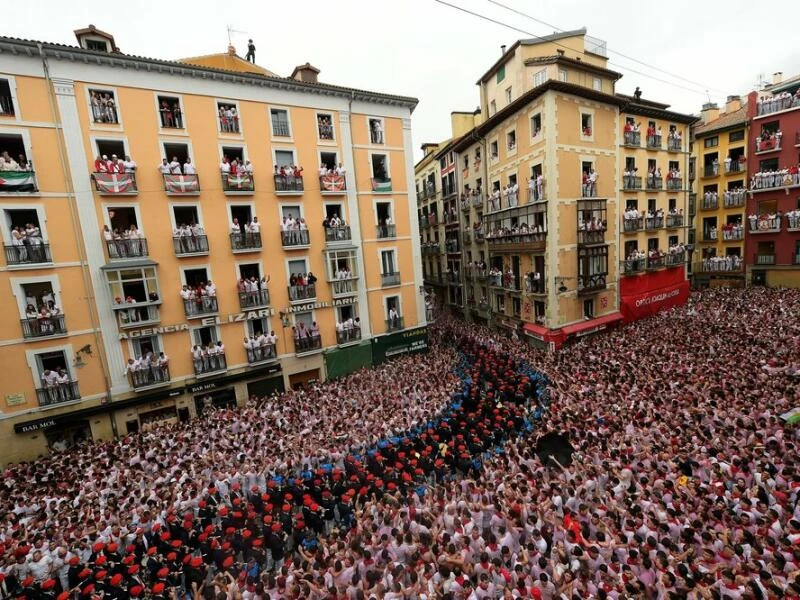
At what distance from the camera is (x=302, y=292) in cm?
2028

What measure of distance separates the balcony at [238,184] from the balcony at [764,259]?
127ft

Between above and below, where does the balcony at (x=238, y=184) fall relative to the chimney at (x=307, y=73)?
below

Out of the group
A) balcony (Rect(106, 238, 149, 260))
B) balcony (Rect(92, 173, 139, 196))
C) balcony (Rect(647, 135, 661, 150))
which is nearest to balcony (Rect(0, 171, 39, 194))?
balcony (Rect(92, 173, 139, 196))

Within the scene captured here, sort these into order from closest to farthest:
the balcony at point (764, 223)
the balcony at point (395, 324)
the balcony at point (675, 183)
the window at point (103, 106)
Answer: the window at point (103, 106)
the balcony at point (395, 324)
the balcony at point (675, 183)
the balcony at point (764, 223)

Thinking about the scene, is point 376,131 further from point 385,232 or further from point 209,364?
point 209,364

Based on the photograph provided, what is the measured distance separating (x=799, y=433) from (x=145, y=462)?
20.3 m

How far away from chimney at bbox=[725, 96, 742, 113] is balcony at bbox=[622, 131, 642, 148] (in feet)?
60.0

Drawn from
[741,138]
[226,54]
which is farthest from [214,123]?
[741,138]

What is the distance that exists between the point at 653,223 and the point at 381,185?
1971cm

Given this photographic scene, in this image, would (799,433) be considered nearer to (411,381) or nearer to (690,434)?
(690,434)

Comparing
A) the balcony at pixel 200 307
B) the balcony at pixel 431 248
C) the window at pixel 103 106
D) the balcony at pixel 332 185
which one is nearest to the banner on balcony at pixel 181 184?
the window at pixel 103 106

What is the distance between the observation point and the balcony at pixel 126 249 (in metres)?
16.3

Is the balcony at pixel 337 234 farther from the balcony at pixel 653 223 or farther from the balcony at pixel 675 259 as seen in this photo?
the balcony at pixel 675 259

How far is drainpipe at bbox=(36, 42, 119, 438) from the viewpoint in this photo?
15.0 metres
